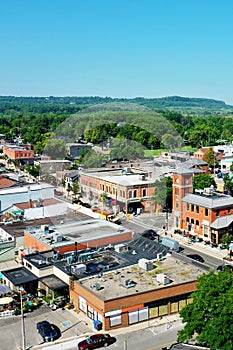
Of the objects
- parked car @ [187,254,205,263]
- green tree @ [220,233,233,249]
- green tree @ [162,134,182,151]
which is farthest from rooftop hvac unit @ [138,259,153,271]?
green tree @ [162,134,182,151]

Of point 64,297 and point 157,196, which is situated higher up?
point 157,196

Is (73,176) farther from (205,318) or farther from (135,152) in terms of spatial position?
(205,318)

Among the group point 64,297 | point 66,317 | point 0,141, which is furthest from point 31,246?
point 0,141

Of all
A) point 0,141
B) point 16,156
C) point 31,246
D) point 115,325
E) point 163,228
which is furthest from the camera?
point 0,141

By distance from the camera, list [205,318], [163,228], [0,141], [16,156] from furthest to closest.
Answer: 1. [0,141]
2. [16,156]
3. [163,228]
4. [205,318]

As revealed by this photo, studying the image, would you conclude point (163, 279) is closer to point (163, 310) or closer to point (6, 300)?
point (163, 310)

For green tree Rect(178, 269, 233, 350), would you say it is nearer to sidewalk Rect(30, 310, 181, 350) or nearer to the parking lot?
sidewalk Rect(30, 310, 181, 350)

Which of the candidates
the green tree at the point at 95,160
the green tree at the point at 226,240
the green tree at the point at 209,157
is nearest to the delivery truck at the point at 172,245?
the green tree at the point at 226,240
